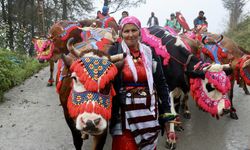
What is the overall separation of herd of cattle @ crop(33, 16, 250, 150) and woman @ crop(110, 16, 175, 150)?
14 centimetres

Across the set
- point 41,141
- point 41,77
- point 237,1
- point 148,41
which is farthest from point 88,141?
point 237,1

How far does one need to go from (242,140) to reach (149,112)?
3.04 metres

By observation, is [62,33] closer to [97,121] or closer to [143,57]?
[143,57]

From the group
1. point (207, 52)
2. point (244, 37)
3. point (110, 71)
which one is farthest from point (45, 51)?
point (244, 37)

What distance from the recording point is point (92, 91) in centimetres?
304

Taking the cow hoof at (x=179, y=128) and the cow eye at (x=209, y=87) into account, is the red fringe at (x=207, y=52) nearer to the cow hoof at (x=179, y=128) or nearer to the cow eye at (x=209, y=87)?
the cow hoof at (x=179, y=128)

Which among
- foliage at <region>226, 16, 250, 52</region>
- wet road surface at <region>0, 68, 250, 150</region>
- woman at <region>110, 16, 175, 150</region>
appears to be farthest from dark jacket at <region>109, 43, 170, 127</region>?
foliage at <region>226, 16, 250, 52</region>

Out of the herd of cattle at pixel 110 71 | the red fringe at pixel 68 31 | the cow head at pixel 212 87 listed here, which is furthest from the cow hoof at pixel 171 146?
the red fringe at pixel 68 31

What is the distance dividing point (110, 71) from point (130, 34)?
46cm

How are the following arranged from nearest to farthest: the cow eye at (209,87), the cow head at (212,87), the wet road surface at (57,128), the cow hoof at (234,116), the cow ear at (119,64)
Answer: the cow ear at (119,64) → the cow head at (212,87) → the cow eye at (209,87) → the wet road surface at (57,128) → the cow hoof at (234,116)

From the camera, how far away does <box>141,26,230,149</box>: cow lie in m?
5.05

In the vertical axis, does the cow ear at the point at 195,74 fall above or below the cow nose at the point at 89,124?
above

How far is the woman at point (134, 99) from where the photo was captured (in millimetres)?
3234

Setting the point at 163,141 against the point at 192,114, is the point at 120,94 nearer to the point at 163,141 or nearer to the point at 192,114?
the point at 163,141
